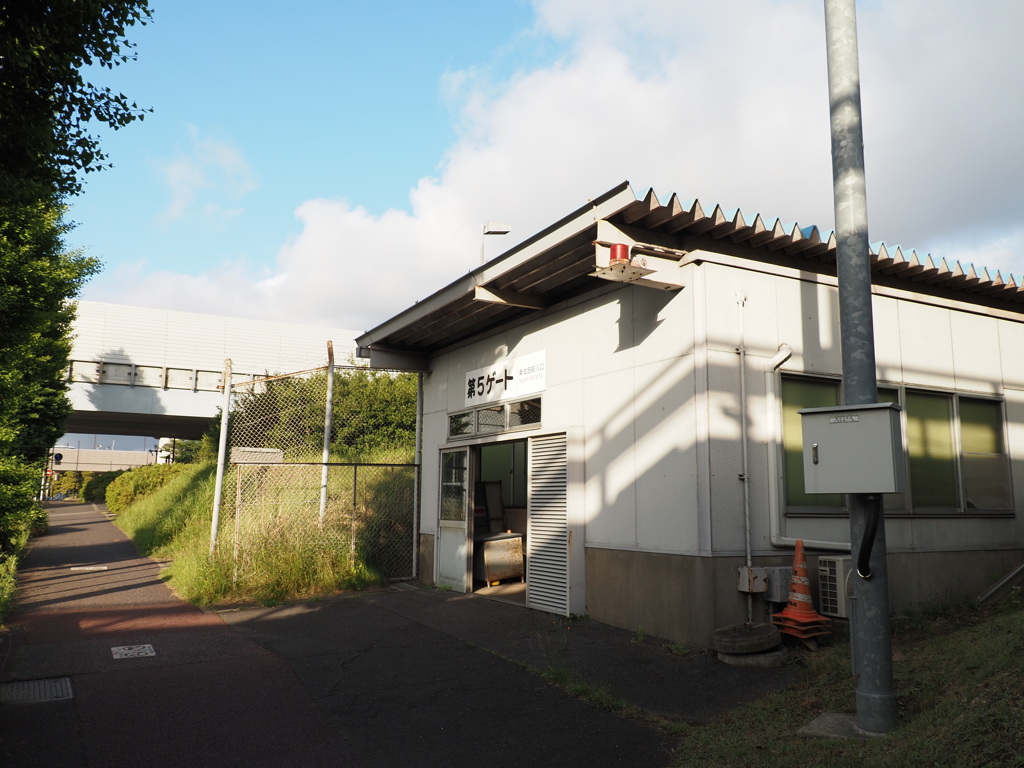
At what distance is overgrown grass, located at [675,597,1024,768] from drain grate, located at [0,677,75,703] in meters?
5.03

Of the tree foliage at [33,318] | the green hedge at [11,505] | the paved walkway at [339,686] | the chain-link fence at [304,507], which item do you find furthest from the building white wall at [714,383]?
the green hedge at [11,505]

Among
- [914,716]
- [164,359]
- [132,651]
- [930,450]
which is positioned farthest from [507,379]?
[164,359]

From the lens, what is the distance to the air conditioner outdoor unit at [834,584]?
7.12m

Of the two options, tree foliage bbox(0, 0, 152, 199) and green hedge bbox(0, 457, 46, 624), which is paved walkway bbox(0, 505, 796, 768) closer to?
green hedge bbox(0, 457, 46, 624)

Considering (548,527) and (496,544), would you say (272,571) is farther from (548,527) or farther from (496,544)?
(548,527)

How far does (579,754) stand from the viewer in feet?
16.3

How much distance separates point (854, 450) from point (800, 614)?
9.03 ft

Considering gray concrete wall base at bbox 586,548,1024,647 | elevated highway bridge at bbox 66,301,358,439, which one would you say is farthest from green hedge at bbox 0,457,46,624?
elevated highway bridge at bbox 66,301,358,439

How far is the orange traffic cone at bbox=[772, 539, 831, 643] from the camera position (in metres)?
7.00

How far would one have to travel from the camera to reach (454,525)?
38.6 feet

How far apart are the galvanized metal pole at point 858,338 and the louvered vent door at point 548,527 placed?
4.54 m

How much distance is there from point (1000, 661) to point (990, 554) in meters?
5.28

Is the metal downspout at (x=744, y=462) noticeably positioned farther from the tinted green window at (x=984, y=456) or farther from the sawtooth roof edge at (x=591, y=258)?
the tinted green window at (x=984, y=456)

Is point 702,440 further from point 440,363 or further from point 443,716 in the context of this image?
point 440,363
